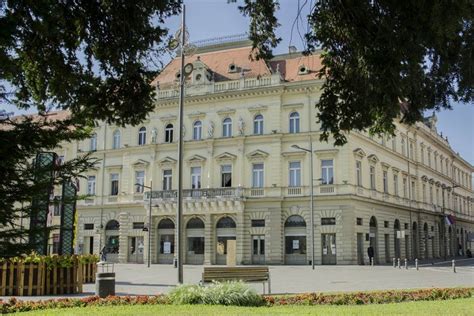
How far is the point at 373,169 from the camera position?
48.1 metres

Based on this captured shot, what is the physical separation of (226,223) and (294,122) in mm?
9899

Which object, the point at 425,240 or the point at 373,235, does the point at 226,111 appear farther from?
the point at 425,240

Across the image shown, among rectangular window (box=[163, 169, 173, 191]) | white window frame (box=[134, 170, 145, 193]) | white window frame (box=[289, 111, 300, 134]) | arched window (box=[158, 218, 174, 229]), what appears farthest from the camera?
white window frame (box=[134, 170, 145, 193])

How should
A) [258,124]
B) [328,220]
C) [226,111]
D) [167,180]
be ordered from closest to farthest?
[328,220], [258,124], [226,111], [167,180]

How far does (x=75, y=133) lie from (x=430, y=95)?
257 inches

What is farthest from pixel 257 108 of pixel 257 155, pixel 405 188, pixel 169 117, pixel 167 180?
pixel 405 188

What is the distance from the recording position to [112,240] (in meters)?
51.7

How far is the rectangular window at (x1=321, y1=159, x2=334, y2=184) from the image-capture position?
143 feet

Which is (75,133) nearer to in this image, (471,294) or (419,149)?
(471,294)

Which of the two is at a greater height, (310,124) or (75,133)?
(310,124)

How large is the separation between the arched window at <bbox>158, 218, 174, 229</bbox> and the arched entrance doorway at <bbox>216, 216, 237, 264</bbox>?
14.6 ft

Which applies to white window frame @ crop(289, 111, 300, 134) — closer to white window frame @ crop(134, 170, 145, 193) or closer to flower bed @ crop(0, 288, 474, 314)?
white window frame @ crop(134, 170, 145, 193)

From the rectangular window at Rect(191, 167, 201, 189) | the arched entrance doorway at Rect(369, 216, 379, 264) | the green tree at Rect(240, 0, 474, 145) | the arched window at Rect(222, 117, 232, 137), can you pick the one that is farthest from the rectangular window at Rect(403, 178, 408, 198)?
the green tree at Rect(240, 0, 474, 145)

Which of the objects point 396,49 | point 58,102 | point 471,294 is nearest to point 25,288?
point 58,102
